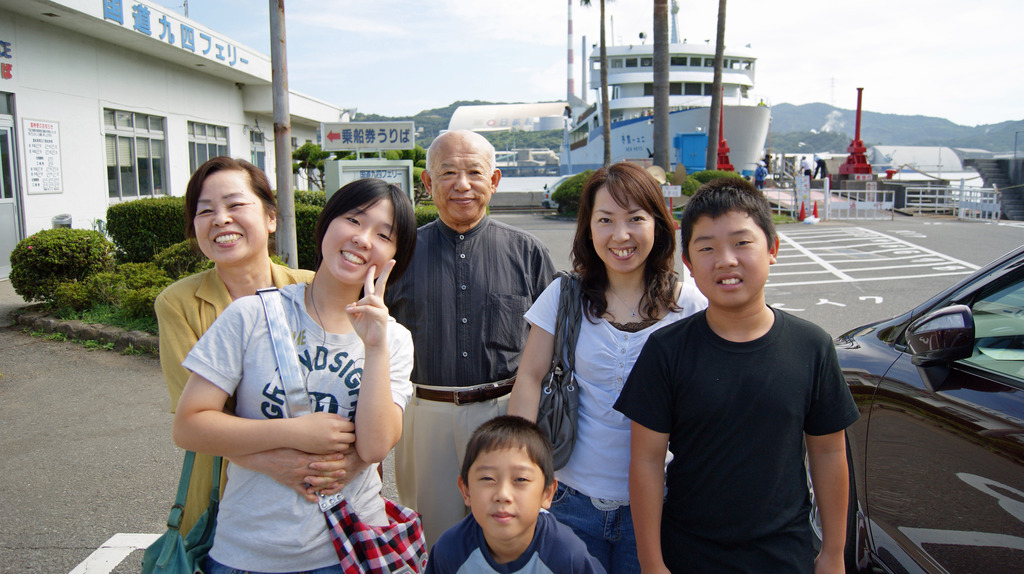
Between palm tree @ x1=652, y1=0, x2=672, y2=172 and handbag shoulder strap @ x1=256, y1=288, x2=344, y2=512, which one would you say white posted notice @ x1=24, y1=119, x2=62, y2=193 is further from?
palm tree @ x1=652, y1=0, x2=672, y2=172

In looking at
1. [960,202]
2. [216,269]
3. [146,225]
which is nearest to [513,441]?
[216,269]

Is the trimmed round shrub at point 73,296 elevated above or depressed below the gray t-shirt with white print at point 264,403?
below

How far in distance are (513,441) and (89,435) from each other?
4.39 meters

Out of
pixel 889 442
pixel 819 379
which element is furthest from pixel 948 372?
pixel 819 379

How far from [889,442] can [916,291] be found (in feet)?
28.9

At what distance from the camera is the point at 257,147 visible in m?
22.3

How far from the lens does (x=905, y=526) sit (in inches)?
89.3

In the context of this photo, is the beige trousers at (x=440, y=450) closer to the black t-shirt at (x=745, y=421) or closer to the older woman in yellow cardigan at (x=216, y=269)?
the older woman in yellow cardigan at (x=216, y=269)

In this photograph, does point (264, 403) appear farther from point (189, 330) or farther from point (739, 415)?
point (739, 415)

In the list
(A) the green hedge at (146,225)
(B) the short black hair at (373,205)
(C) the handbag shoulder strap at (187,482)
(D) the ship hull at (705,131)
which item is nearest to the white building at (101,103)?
(A) the green hedge at (146,225)

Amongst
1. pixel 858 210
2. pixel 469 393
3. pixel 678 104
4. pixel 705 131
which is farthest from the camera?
pixel 678 104

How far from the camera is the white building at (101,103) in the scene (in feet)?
36.5

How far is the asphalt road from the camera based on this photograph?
11.6ft

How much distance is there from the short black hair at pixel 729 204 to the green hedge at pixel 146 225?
10412mm
